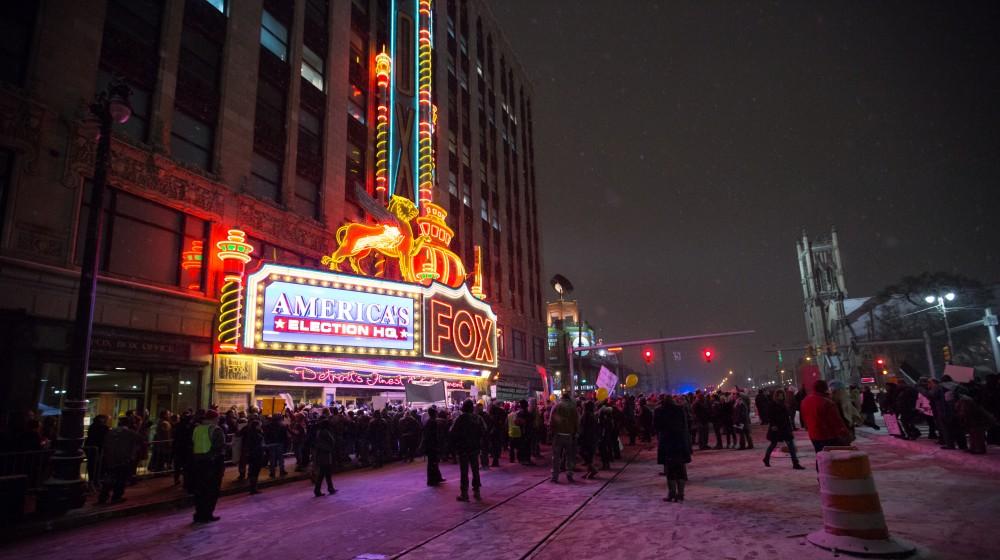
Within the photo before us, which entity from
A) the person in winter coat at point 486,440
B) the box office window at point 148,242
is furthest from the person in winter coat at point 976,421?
the box office window at point 148,242

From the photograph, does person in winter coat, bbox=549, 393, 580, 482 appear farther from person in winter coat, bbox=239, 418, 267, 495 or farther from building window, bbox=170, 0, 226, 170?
building window, bbox=170, 0, 226, 170

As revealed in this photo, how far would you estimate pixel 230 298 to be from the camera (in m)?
18.8

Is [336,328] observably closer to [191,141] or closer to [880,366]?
[191,141]

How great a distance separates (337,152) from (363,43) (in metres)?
8.40

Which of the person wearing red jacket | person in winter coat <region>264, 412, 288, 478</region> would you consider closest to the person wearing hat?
person in winter coat <region>264, 412, 288, 478</region>

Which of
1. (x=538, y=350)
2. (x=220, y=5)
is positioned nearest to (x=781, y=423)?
(x=220, y=5)

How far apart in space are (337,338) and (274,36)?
14230 millimetres

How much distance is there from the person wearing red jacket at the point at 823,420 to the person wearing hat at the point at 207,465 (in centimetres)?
1041

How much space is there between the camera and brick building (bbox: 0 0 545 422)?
14336mm

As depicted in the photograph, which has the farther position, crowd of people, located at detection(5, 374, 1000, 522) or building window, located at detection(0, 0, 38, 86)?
building window, located at detection(0, 0, 38, 86)

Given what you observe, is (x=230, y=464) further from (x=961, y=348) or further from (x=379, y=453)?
(x=961, y=348)

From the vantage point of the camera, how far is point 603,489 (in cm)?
1141

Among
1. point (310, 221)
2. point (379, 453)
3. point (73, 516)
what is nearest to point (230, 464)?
point (379, 453)

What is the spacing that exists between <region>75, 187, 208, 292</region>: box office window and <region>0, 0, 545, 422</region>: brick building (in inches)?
1.8
